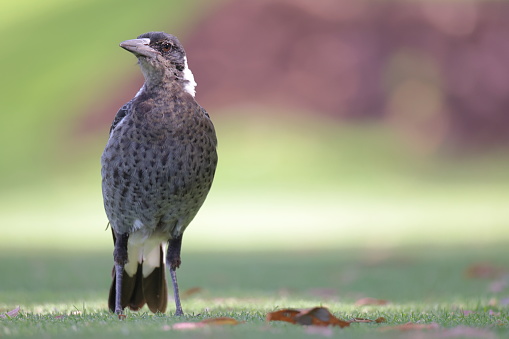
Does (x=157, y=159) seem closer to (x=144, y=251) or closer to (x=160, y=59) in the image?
(x=160, y=59)

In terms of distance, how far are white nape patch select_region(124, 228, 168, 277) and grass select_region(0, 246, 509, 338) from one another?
339mm

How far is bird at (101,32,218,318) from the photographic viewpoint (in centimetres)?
471

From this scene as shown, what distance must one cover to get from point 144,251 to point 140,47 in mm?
1294

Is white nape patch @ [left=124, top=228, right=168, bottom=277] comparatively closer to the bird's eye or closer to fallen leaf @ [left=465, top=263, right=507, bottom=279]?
the bird's eye

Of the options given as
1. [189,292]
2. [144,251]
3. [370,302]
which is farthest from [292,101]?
[144,251]

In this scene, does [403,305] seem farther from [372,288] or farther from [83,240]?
[83,240]

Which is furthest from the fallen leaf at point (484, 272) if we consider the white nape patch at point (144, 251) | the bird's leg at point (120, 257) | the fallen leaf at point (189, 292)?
the bird's leg at point (120, 257)

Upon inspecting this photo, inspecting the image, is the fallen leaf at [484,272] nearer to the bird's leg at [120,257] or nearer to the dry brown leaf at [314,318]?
the bird's leg at [120,257]

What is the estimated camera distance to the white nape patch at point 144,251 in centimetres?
519

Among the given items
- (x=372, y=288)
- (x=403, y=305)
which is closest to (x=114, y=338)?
(x=403, y=305)

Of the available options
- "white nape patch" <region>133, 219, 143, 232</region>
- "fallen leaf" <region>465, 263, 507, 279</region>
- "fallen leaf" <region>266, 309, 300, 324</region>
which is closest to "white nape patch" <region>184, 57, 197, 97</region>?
"white nape patch" <region>133, 219, 143, 232</region>

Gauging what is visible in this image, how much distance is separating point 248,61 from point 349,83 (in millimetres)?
2550

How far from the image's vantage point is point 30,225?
41.6 feet

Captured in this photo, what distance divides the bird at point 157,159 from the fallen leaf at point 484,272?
3.04 m
